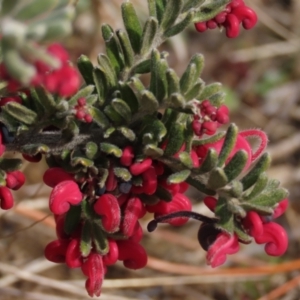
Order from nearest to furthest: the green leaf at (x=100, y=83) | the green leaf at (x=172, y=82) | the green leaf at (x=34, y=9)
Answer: the green leaf at (x=34, y=9)
the green leaf at (x=172, y=82)
the green leaf at (x=100, y=83)

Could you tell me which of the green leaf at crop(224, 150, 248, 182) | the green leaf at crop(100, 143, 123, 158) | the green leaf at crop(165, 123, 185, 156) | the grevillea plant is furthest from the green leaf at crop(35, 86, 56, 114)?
the green leaf at crop(224, 150, 248, 182)

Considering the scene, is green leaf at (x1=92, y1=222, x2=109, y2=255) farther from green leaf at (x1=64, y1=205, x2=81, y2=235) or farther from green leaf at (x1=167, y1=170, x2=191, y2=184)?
green leaf at (x1=167, y1=170, x2=191, y2=184)

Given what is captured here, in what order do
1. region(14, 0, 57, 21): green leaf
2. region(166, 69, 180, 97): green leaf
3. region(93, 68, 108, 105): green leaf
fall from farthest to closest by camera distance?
region(93, 68, 108, 105): green leaf, region(166, 69, 180, 97): green leaf, region(14, 0, 57, 21): green leaf

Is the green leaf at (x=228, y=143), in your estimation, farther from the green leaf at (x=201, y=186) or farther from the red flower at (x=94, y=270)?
the red flower at (x=94, y=270)

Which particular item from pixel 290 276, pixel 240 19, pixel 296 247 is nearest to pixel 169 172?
pixel 240 19

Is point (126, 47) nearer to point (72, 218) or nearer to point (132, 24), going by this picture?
point (132, 24)

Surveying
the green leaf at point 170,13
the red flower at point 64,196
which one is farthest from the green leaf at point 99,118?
the green leaf at point 170,13

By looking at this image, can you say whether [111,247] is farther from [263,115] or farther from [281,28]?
[281,28]

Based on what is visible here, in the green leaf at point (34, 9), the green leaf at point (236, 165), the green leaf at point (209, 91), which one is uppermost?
the green leaf at point (34, 9)

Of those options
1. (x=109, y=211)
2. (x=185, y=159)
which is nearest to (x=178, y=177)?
(x=185, y=159)
